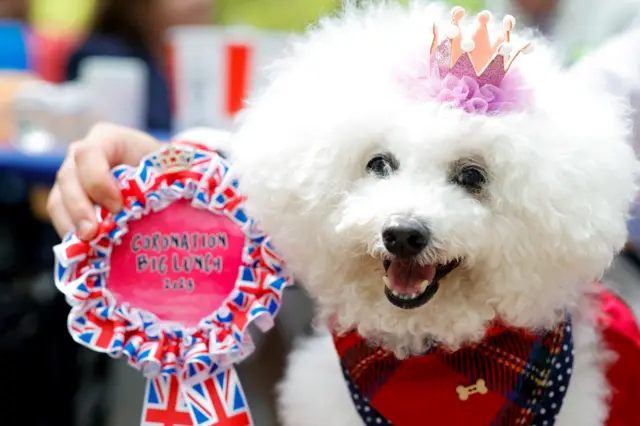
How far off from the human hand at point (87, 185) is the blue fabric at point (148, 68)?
3.74 ft

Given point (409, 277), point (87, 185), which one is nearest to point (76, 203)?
point (87, 185)

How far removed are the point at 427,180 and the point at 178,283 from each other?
0.30m

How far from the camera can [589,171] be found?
65 centimetres

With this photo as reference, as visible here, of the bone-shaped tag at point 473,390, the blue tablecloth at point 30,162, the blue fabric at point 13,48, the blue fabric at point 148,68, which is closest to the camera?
the bone-shaped tag at point 473,390

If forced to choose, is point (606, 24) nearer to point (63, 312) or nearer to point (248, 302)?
point (248, 302)

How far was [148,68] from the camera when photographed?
83.3 inches

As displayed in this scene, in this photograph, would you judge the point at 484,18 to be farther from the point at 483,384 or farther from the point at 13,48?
the point at 13,48

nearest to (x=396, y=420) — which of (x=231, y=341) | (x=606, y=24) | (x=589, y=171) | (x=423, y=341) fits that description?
(x=423, y=341)

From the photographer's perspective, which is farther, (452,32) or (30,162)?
(30,162)

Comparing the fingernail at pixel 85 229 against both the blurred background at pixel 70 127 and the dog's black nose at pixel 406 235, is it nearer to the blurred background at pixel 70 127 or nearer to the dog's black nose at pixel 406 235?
the dog's black nose at pixel 406 235

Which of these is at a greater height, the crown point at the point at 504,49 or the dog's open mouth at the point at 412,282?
the crown point at the point at 504,49

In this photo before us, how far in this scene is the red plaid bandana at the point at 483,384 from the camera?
0.74 meters

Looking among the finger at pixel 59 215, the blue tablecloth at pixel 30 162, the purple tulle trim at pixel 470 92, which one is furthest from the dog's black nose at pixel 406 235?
the blue tablecloth at pixel 30 162

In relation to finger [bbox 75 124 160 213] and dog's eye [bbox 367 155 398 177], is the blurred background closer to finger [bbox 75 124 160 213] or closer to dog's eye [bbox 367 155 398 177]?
finger [bbox 75 124 160 213]
